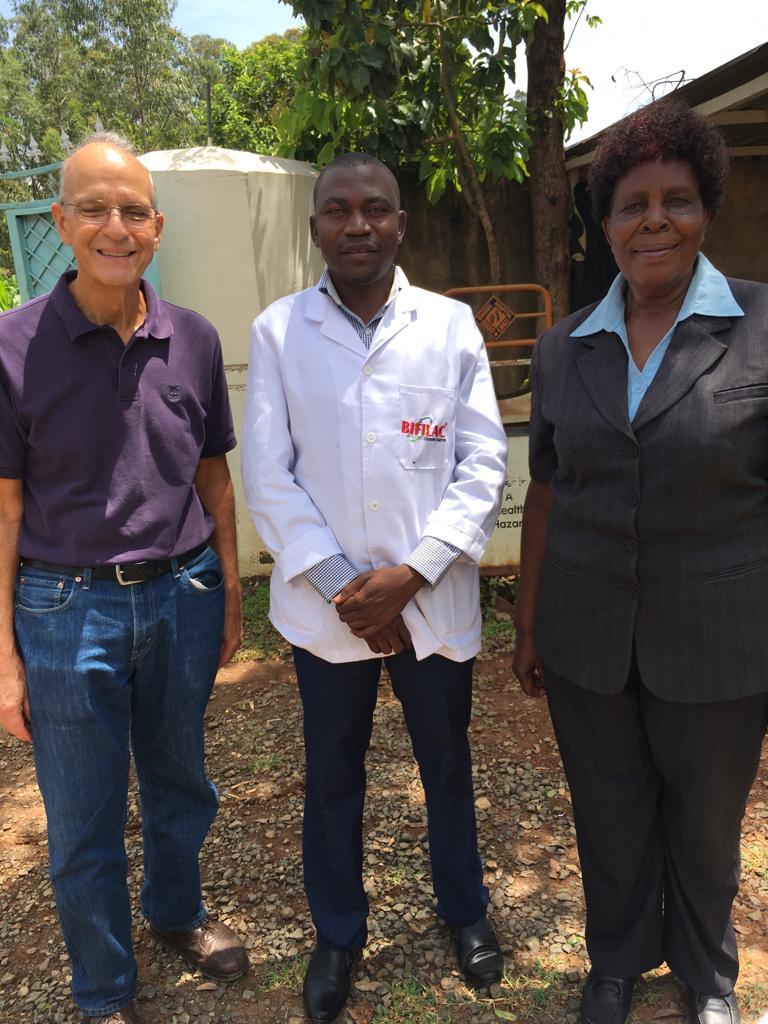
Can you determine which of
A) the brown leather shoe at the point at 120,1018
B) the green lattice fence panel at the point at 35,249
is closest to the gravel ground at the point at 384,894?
the brown leather shoe at the point at 120,1018

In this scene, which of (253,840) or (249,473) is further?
(253,840)

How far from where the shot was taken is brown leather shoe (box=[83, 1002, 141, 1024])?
2057 millimetres

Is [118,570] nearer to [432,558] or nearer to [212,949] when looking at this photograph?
[432,558]

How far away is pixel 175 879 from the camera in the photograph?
2.31m

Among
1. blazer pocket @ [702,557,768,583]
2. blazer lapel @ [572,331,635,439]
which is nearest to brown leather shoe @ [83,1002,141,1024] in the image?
blazer pocket @ [702,557,768,583]

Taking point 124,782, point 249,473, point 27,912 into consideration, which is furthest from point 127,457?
point 27,912

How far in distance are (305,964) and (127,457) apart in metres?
1.62

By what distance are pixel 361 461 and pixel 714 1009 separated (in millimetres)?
1657

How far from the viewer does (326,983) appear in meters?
2.17

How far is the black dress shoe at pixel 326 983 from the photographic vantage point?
216cm

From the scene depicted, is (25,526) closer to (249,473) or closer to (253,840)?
(249,473)

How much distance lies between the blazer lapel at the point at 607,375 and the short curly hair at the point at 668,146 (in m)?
0.32

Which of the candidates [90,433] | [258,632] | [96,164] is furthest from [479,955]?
[258,632]

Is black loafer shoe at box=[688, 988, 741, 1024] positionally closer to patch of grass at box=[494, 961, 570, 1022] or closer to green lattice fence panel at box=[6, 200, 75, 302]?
patch of grass at box=[494, 961, 570, 1022]
